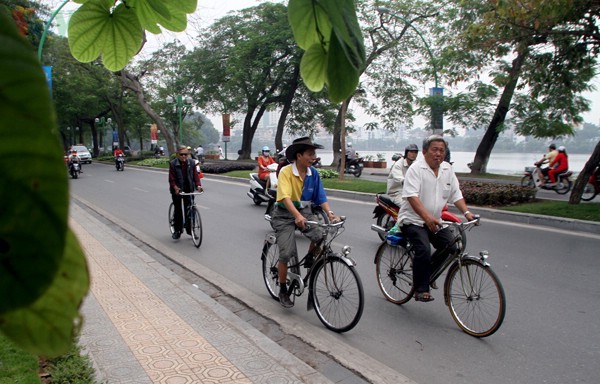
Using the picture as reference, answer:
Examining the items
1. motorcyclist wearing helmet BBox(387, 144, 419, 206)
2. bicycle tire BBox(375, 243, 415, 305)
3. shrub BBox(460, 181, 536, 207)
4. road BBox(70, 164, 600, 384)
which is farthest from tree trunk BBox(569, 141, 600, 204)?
bicycle tire BBox(375, 243, 415, 305)

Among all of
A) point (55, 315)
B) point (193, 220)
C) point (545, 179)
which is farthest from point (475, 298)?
point (545, 179)

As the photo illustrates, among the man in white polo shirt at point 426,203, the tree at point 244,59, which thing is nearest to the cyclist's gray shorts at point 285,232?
the man in white polo shirt at point 426,203

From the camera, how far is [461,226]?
4.52 meters

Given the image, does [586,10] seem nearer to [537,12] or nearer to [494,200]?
[537,12]

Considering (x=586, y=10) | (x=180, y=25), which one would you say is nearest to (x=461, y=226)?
(x=180, y=25)

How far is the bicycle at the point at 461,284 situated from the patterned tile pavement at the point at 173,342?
1619 millimetres

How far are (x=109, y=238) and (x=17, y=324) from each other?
8.41 metres

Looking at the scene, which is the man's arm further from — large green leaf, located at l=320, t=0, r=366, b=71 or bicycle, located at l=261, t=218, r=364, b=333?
large green leaf, located at l=320, t=0, r=366, b=71

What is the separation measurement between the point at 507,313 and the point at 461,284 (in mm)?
546

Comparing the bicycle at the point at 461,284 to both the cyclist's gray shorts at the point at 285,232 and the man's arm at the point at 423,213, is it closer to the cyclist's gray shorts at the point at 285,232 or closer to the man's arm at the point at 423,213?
the man's arm at the point at 423,213

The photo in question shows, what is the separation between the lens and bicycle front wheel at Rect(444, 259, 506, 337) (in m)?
4.23

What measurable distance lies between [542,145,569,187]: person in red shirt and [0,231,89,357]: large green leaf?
1540cm

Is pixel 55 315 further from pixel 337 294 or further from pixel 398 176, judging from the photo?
pixel 398 176

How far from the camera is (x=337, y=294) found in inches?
181
